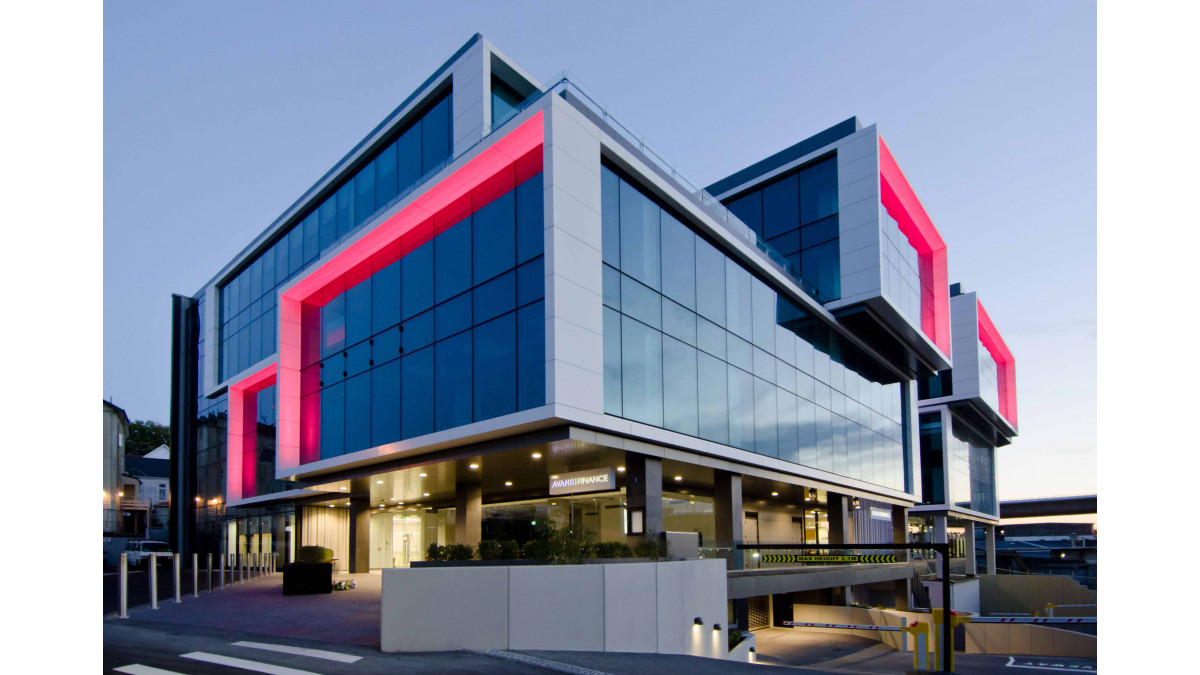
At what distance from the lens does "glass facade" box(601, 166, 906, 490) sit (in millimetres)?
22672

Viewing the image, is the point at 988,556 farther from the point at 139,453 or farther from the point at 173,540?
the point at 139,453

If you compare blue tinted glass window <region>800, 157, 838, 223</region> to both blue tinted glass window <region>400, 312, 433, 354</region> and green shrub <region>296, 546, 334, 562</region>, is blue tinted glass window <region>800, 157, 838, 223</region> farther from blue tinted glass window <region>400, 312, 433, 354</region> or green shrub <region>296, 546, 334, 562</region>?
green shrub <region>296, 546, 334, 562</region>

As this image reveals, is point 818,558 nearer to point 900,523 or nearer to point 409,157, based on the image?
point 900,523

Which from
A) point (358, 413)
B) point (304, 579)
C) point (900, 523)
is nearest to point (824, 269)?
point (900, 523)

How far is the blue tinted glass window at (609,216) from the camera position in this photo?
22.1m

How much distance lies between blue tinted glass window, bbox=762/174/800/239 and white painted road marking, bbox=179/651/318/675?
102 ft

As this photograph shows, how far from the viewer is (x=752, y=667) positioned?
43.6 feet

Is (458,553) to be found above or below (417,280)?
below

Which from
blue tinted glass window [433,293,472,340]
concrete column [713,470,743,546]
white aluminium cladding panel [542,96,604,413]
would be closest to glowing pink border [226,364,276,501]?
blue tinted glass window [433,293,472,340]

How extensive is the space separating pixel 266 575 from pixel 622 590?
29518 mm

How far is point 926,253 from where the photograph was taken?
4550 cm

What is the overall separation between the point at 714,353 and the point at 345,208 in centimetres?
1746

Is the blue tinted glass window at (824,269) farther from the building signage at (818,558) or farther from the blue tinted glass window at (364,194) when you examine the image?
the blue tinted glass window at (364,194)
